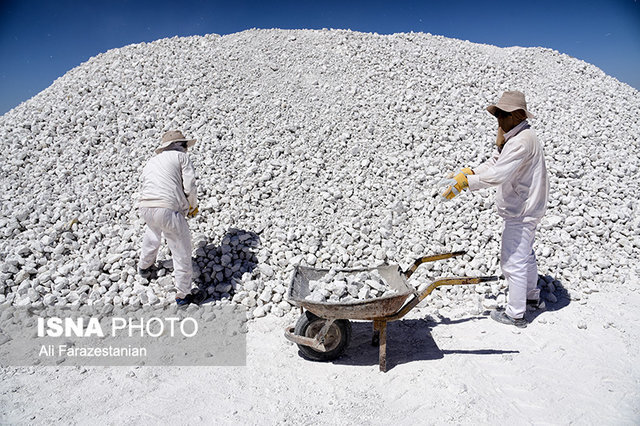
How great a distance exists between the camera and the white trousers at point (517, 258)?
3.79m

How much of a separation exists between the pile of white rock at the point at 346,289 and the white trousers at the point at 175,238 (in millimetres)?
1519

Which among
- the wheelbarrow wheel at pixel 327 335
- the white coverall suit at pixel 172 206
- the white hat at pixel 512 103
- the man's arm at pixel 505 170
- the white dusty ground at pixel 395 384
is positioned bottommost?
the white dusty ground at pixel 395 384

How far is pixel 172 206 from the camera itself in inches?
166

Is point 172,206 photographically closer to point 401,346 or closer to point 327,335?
point 327,335

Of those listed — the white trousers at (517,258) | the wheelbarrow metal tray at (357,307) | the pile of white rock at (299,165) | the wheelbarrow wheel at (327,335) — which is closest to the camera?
the wheelbarrow metal tray at (357,307)

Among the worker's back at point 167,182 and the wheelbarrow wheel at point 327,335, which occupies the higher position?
the worker's back at point 167,182

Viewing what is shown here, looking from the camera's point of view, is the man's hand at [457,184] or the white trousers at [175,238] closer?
the man's hand at [457,184]

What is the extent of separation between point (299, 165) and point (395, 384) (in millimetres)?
3691

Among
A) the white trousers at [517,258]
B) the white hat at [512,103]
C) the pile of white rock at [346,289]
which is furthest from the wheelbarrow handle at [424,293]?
the white hat at [512,103]

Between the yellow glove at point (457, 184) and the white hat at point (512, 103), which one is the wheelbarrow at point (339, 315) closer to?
the yellow glove at point (457, 184)

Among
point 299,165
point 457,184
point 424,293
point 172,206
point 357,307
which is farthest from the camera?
point 299,165

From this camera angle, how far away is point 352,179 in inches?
227

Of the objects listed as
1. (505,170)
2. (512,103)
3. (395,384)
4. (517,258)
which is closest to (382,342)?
(395,384)

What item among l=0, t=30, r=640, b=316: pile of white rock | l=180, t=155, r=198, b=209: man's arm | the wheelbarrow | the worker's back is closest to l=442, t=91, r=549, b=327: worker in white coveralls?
the wheelbarrow
